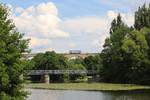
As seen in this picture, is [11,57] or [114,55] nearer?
[11,57]

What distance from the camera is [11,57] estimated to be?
97.6 ft

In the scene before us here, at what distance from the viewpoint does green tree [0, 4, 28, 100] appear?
29.3 metres

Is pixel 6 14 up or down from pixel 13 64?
up

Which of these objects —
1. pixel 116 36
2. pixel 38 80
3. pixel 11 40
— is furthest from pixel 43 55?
pixel 11 40

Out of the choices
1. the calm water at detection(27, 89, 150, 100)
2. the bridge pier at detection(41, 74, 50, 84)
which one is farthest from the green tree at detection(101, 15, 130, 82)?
the calm water at detection(27, 89, 150, 100)

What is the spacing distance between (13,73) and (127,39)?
312ft

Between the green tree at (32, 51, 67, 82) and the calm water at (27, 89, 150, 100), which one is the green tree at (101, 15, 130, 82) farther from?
the calm water at (27, 89, 150, 100)

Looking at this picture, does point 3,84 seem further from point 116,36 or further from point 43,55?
point 43,55

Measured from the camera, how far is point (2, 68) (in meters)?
28.7

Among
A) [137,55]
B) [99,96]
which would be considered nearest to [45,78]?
[137,55]

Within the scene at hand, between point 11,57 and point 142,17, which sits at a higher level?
point 142,17

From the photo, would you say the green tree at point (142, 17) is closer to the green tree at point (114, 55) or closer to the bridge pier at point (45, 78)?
the green tree at point (114, 55)

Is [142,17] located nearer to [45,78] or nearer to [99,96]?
[45,78]

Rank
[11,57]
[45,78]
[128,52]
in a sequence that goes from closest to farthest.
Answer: [11,57], [128,52], [45,78]
